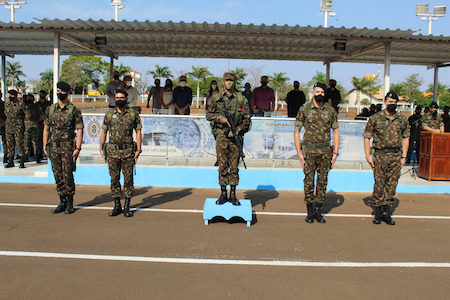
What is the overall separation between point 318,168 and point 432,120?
226 inches

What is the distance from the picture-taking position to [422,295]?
11.5 feet

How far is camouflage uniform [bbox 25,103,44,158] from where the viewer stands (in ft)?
33.0

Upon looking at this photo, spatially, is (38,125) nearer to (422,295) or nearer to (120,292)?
(120,292)

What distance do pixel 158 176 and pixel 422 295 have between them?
19.9 feet

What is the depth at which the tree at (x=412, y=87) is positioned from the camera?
66.4 m

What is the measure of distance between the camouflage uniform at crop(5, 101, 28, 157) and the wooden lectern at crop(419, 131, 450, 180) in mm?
9916

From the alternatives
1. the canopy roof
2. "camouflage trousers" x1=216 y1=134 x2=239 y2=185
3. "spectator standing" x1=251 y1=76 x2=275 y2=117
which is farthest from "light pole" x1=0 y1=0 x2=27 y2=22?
"camouflage trousers" x1=216 y1=134 x2=239 y2=185

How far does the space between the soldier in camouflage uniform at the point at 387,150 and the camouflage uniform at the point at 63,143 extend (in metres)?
4.63

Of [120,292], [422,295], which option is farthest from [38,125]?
[422,295]

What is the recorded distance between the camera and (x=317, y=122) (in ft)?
18.5

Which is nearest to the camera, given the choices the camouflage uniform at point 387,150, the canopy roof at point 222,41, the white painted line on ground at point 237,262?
the white painted line on ground at point 237,262

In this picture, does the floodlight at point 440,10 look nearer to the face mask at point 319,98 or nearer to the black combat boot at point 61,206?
the face mask at point 319,98

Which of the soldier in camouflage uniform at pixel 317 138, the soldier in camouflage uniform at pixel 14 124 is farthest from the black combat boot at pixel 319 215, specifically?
the soldier in camouflage uniform at pixel 14 124

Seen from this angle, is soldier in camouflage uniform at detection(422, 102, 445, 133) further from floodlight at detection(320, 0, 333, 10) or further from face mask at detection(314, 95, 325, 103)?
floodlight at detection(320, 0, 333, 10)
